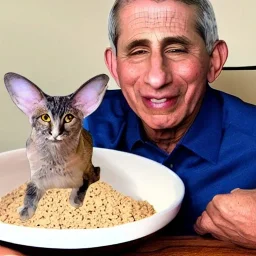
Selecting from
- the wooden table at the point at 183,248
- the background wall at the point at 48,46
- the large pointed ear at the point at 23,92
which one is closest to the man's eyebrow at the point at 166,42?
the background wall at the point at 48,46

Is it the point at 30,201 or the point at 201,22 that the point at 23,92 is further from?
the point at 201,22

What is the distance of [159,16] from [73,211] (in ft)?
1.15

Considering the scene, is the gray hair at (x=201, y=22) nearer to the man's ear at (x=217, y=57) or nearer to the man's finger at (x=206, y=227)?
the man's ear at (x=217, y=57)

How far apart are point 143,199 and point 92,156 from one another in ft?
0.39

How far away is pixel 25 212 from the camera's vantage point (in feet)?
2.48

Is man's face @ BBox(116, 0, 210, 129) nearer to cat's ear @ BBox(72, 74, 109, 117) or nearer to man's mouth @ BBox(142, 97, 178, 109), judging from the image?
man's mouth @ BBox(142, 97, 178, 109)

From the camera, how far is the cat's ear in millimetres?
733

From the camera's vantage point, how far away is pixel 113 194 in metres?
0.83

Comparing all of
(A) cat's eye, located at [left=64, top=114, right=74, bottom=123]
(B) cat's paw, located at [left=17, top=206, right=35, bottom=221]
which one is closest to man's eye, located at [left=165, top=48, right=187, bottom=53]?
(A) cat's eye, located at [left=64, top=114, right=74, bottom=123]

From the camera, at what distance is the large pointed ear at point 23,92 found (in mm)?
717

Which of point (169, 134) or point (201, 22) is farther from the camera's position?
point (169, 134)

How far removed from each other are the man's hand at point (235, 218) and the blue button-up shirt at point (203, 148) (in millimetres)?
109

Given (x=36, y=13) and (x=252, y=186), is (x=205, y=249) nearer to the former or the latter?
(x=252, y=186)

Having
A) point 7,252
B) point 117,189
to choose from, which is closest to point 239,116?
point 117,189
